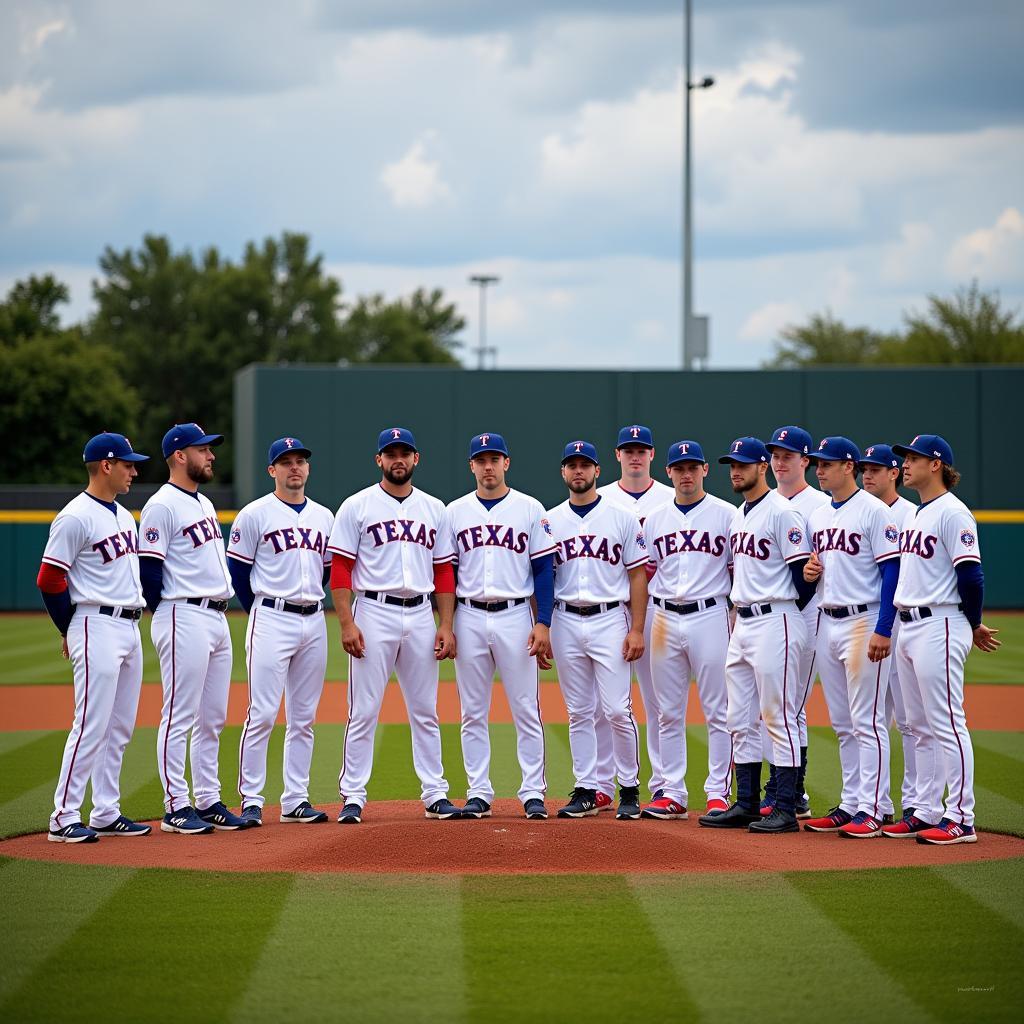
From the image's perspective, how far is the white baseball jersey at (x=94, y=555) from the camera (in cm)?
699

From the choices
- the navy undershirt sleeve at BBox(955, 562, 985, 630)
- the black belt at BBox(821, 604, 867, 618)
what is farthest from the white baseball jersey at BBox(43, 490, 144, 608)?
the navy undershirt sleeve at BBox(955, 562, 985, 630)

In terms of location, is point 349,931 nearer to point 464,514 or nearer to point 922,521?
point 464,514

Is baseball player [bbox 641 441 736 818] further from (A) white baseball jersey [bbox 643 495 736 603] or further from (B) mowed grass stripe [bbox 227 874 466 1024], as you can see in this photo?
(B) mowed grass stripe [bbox 227 874 466 1024]

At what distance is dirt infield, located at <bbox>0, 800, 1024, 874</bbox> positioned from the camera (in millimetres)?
6340

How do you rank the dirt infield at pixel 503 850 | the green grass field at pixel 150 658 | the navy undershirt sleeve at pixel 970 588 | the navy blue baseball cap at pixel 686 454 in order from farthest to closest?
the green grass field at pixel 150 658
the navy blue baseball cap at pixel 686 454
the navy undershirt sleeve at pixel 970 588
the dirt infield at pixel 503 850

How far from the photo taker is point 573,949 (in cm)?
498

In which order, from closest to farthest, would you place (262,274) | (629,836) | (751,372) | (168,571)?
1. (629,836)
2. (168,571)
3. (751,372)
4. (262,274)

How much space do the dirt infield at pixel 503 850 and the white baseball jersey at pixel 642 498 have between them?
215 cm

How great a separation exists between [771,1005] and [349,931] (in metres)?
1.67

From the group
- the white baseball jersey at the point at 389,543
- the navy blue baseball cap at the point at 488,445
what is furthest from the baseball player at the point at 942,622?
the white baseball jersey at the point at 389,543

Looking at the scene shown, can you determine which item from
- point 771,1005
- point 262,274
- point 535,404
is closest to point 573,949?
point 771,1005

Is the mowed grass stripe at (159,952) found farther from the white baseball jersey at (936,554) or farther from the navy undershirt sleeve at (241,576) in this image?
the white baseball jersey at (936,554)

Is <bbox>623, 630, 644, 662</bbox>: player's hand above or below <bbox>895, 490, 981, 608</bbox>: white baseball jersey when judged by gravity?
below

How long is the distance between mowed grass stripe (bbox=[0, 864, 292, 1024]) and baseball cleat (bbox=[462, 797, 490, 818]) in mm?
1583
